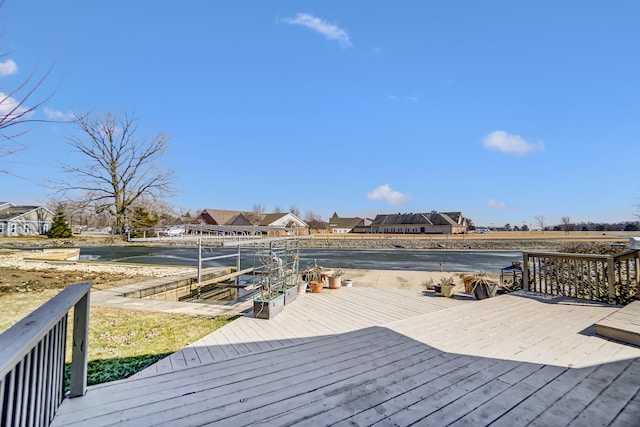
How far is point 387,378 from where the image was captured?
2.57 metres

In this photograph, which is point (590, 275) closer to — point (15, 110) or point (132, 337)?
point (132, 337)

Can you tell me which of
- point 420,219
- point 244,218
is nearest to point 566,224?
point 420,219

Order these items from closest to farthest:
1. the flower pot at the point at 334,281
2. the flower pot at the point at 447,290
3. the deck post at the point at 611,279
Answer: the deck post at the point at 611,279, the flower pot at the point at 447,290, the flower pot at the point at 334,281

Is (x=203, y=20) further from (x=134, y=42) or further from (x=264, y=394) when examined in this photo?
(x=264, y=394)

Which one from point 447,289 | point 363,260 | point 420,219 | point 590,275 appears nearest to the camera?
point 590,275

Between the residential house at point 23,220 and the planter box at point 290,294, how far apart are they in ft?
153

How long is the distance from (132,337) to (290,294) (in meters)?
2.69

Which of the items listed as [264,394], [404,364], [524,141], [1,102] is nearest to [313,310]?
[404,364]

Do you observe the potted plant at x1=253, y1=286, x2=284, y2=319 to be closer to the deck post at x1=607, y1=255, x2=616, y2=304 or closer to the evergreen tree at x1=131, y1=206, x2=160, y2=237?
the deck post at x1=607, y1=255, x2=616, y2=304

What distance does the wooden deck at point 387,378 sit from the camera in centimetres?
201

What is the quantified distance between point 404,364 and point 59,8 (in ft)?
15.9

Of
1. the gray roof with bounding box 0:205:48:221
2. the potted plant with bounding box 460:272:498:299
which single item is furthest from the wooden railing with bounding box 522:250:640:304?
the gray roof with bounding box 0:205:48:221

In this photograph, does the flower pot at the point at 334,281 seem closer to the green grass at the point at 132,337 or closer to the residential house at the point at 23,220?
the green grass at the point at 132,337

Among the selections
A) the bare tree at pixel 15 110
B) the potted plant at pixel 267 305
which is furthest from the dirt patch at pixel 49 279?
the bare tree at pixel 15 110
